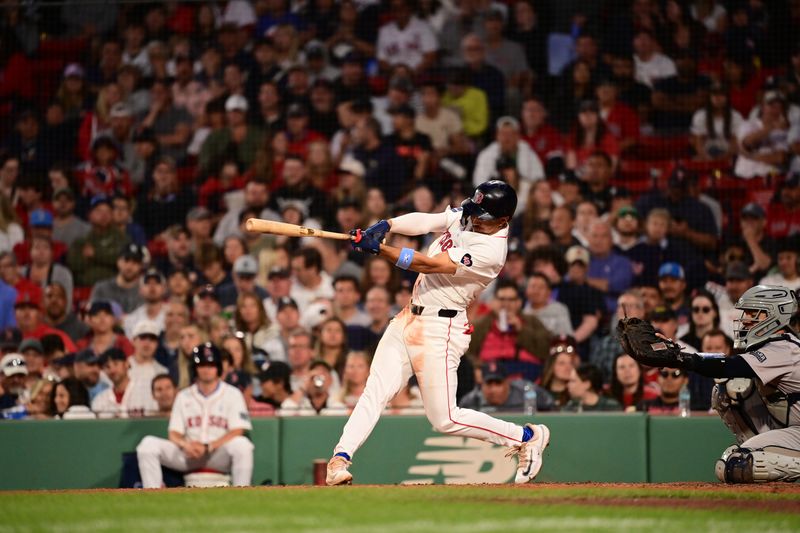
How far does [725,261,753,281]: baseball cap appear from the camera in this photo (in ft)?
30.4

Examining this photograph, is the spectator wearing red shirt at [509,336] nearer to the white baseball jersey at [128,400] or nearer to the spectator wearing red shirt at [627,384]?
the spectator wearing red shirt at [627,384]

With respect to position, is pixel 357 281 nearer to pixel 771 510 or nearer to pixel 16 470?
pixel 16 470

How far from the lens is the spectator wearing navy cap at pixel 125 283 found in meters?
10.0

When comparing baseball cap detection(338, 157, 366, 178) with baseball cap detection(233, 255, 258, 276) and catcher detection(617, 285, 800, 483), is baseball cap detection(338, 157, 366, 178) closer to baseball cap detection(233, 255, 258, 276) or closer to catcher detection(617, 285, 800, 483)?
baseball cap detection(233, 255, 258, 276)

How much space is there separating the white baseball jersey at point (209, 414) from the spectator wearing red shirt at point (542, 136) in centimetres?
406

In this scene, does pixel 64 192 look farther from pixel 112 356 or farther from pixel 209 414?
pixel 209 414

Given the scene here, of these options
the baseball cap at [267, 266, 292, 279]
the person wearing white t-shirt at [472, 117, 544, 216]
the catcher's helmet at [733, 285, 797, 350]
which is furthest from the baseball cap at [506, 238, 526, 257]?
the catcher's helmet at [733, 285, 797, 350]

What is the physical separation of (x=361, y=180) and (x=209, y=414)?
12.2 ft

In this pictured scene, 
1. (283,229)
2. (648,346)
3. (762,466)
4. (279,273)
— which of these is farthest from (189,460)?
(762,466)

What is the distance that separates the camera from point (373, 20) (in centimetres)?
1216

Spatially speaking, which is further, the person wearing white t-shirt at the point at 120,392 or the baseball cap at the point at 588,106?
the baseball cap at the point at 588,106

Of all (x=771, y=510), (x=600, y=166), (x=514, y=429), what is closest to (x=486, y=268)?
(x=514, y=429)

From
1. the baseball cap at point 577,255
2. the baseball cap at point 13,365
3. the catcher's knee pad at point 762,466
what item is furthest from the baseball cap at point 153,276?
the catcher's knee pad at point 762,466

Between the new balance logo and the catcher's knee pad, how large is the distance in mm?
2215
